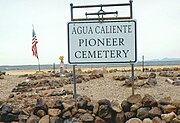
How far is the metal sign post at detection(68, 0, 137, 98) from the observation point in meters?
9.19

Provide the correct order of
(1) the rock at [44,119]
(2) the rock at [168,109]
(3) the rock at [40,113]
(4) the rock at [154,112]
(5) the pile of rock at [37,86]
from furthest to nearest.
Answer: (5) the pile of rock at [37,86] < (3) the rock at [40,113] < (1) the rock at [44,119] < (2) the rock at [168,109] < (4) the rock at [154,112]

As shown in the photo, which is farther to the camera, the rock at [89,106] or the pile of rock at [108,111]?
the rock at [89,106]

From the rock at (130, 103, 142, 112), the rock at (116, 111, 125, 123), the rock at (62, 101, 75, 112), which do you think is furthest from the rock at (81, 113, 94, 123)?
the rock at (130, 103, 142, 112)

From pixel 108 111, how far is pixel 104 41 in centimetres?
168

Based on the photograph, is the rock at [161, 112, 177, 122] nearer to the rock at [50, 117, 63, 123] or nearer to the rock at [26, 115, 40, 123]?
the rock at [50, 117, 63, 123]

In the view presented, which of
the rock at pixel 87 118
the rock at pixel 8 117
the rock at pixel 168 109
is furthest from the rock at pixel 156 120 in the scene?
the rock at pixel 8 117

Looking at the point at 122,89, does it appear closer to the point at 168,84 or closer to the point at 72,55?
the point at 168,84

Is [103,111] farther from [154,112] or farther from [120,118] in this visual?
[154,112]

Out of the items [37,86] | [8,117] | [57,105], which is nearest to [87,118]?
[57,105]

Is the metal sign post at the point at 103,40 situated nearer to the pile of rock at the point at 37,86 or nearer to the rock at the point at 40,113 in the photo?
the rock at the point at 40,113

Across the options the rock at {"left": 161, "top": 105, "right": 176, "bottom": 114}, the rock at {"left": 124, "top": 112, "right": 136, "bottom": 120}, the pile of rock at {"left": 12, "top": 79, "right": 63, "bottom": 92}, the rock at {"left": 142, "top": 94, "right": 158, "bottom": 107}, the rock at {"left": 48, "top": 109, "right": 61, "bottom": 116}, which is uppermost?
the rock at {"left": 142, "top": 94, "right": 158, "bottom": 107}

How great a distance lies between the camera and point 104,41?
9.20 meters

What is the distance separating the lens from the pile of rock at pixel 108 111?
27.4 ft

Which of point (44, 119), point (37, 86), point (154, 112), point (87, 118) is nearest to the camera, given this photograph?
point (154, 112)
